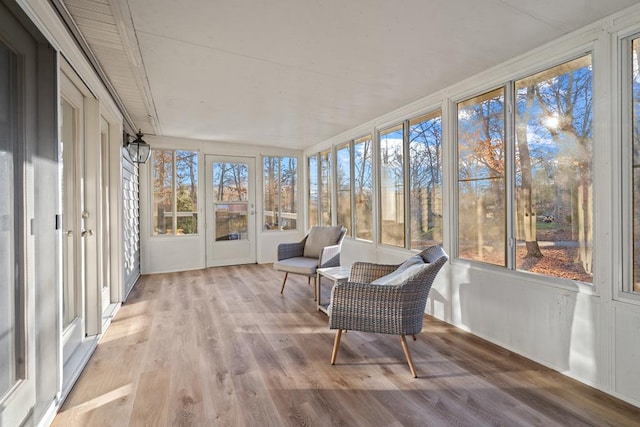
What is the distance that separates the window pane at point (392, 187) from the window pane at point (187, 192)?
128 inches

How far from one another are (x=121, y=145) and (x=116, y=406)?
2703mm

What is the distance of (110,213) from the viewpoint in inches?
134

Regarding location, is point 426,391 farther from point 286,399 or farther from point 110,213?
point 110,213

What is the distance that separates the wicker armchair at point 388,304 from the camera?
2.13 metres

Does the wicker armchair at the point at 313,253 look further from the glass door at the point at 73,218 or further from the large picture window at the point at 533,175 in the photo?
the glass door at the point at 73,218

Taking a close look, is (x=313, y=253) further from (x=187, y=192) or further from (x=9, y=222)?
(x=9, y=222)

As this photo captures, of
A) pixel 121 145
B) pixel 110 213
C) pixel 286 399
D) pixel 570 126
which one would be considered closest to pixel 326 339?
pixel 286 399

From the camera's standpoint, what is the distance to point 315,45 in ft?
7.21

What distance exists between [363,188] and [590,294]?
289cm

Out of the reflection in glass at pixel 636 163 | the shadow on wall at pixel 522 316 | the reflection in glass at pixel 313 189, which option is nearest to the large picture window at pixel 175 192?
Answer: the reflection in glass at pixel 313 189

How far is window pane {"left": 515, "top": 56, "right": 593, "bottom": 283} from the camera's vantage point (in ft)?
6.84

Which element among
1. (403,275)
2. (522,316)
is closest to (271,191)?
(403,275)

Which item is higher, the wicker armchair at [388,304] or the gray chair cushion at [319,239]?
the gray chair cushion at [319,239]

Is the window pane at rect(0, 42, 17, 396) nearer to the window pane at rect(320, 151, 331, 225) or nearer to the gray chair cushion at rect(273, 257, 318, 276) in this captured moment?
the gray chair cushion at rect(273, 257, 318, 276)
